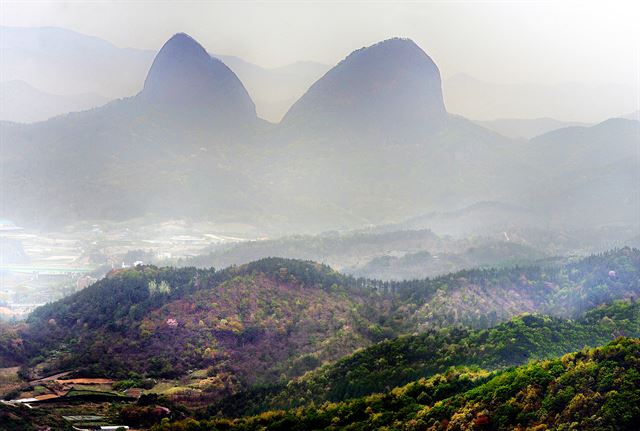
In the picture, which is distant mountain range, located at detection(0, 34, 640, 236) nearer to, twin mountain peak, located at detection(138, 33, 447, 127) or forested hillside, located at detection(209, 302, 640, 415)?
twin mountain peak, located at detection(138, 33, 447, 127)

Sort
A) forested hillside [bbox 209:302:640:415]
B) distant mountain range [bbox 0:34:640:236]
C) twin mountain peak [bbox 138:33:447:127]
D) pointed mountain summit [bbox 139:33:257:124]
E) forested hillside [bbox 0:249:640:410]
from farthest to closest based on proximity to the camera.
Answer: twin mountain peak [bbox 138:33:447:127] → pointed mountain summit [bbox 139:33:257:124] → distant mountain range [bbox 0:34:640:236] → forested hillside [bbox 0:249:640:410] → forested hillside [bbox 209:302:640:415]

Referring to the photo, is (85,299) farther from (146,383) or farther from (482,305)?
(482,305)

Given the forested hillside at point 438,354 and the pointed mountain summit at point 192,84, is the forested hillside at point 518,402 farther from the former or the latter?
the pointed mountain summit at point 192,84


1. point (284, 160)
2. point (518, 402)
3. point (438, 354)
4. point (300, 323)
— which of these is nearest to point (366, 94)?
point (284, 160)

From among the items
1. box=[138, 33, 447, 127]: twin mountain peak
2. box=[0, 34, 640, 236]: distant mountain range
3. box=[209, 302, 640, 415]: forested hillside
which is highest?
box=[138, 33, 447, 127]: twin mountain peak

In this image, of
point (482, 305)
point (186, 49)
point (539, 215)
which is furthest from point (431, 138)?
point (482, 305)

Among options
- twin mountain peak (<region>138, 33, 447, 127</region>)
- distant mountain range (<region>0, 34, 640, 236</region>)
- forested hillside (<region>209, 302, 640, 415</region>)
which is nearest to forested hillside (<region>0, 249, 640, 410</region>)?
forested hillside (<region>209, 302, 640, 415</region>)
